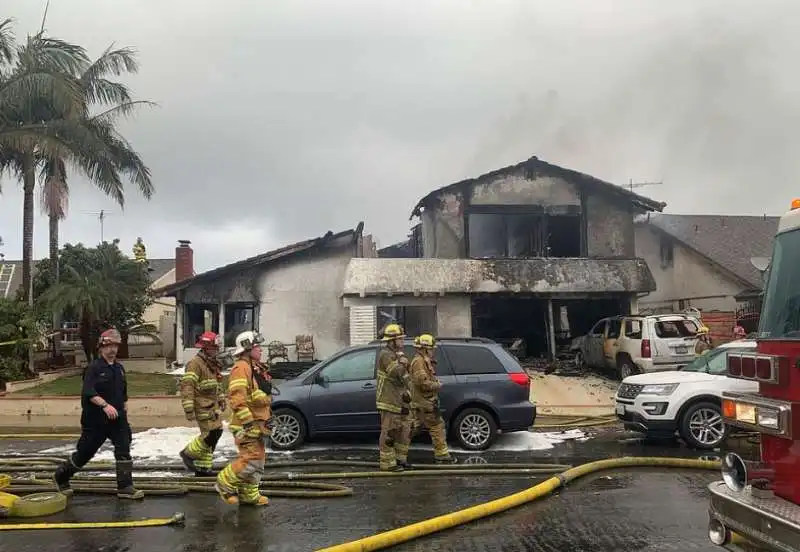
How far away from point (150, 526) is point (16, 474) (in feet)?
9.44

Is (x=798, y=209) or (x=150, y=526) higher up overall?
(x=798, y=209)

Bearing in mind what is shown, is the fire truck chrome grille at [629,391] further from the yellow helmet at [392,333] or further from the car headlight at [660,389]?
the yellow helmet at [392,333]

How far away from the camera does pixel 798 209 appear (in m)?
4.09

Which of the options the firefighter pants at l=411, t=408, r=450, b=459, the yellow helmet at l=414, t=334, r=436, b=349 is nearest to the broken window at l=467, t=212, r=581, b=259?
the yellow helmet at l=414, t=334, r=436, b=349

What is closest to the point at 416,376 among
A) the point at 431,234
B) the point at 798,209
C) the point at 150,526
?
the point at 150,526

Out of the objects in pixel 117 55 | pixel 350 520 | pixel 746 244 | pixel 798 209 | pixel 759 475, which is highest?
pixel 117 55

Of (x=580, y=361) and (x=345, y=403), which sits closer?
(x=345, y=403)

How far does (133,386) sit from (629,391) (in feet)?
39.1

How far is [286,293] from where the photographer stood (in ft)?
62.2

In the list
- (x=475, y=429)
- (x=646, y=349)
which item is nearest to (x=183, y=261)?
(x=646, y=349)

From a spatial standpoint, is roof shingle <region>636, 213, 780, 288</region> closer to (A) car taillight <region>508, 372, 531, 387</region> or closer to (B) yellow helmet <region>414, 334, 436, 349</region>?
(A) car taillight <region>508, 372, 531, 387</region>

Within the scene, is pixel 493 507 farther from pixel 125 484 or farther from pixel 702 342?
pixel 702 342

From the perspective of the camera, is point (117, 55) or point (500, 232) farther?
point (500, 232)

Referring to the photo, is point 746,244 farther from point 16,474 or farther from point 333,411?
point 16,474
